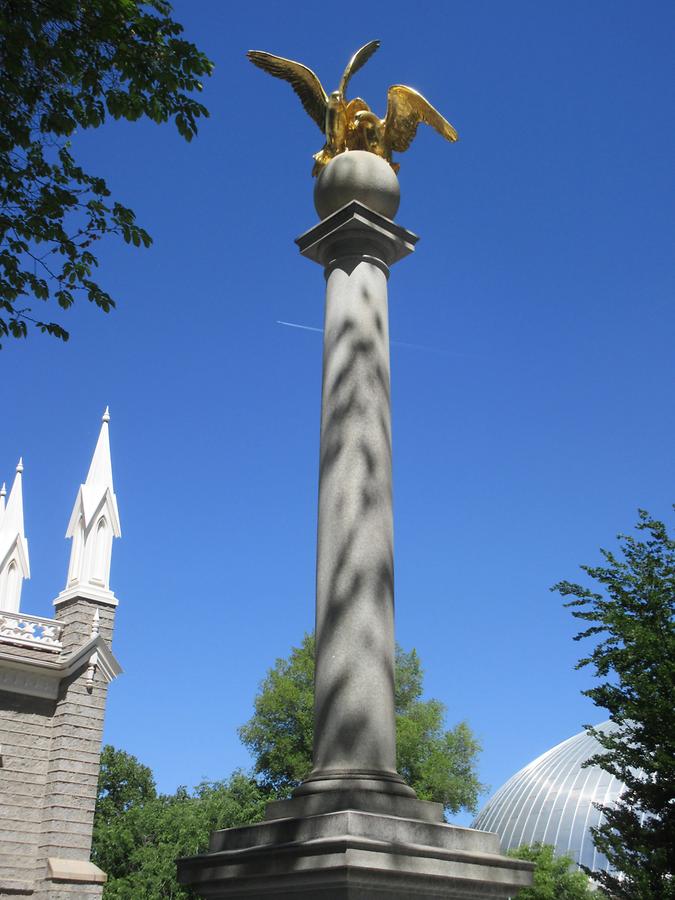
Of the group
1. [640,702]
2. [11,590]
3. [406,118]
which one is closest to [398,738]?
[11,590]

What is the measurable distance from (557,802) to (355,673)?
81095 millimetres

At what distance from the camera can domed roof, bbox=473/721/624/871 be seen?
2963 inches

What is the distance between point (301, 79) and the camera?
1081cm

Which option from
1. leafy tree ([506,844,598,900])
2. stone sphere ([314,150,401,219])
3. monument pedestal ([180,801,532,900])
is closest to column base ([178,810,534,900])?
monument pedestal ([180,801,532,900])

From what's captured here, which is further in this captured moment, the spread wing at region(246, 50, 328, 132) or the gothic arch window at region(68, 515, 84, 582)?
the gothic arch window at region(68, 515, 84, 582)

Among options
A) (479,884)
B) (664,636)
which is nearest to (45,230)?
(479,884)

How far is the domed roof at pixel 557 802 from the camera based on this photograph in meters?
75.2

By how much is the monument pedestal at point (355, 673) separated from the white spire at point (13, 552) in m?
20.1

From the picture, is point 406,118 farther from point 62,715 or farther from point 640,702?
point 62,715

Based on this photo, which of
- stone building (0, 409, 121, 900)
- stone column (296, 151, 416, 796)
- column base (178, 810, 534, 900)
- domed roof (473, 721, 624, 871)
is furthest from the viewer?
domed roof (473, 721, 624, 871)

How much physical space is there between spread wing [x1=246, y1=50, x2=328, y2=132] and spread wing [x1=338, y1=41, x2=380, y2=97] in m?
0.38

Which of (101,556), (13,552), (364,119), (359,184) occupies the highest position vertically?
(13,552)

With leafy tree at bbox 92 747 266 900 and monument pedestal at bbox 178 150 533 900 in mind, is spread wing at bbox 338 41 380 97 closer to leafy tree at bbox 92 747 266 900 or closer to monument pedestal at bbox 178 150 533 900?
monument pedestal at bbox 178 150 533 900

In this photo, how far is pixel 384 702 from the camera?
782 centimetres
